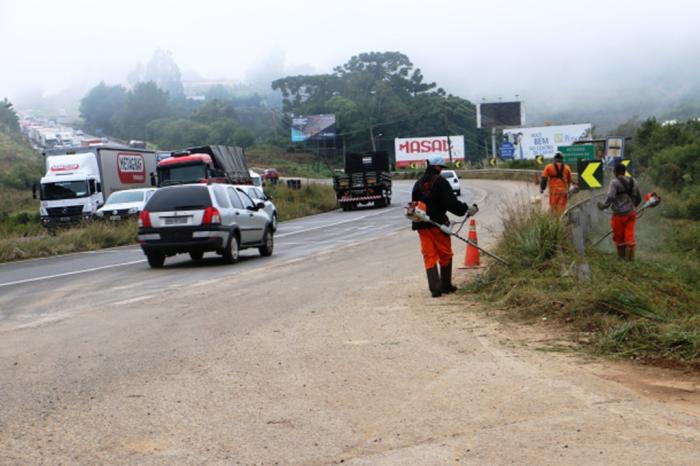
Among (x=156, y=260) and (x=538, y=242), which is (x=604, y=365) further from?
(x=156, y=260)

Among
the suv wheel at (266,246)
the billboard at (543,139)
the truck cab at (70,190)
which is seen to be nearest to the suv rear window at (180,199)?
the suv wheel at (266,246)

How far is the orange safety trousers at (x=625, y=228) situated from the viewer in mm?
14914

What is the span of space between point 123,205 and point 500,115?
85.1 meters

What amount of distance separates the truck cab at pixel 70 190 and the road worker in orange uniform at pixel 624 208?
25337mm

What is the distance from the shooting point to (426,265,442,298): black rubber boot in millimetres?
11211

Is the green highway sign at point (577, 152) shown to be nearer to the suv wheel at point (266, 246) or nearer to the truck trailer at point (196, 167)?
the suv wheel at point (266, 246)

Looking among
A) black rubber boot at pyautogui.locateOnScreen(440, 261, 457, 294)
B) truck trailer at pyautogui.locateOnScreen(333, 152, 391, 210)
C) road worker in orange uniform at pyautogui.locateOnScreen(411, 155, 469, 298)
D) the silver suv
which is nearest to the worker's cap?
road worker in orange uniform at pyautogui.locateOnScreen(411, 155, 469, 298)

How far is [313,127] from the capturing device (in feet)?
416

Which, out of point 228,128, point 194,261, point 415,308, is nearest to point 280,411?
point 415,308

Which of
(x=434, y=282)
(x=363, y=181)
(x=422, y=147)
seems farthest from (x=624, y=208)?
(x=422, y=147)

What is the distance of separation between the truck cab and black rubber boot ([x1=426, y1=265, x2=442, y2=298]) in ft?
88.8

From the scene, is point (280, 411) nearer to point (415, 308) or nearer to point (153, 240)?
point (415, 308)

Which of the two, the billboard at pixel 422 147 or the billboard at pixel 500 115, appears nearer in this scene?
the billboard at pixel 500 115

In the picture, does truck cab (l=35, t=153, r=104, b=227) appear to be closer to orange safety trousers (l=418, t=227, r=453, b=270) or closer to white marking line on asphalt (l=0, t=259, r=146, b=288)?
white marking line on asphalt (l=0, t=259, r=146, b=288)
